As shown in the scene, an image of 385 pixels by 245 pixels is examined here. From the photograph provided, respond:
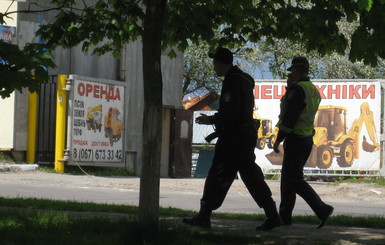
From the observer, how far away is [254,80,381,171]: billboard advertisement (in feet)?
81.5

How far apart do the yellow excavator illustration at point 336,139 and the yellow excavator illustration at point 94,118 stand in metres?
6.15

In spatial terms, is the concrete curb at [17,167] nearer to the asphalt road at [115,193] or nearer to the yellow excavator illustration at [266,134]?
the asphalt road at [115,193]

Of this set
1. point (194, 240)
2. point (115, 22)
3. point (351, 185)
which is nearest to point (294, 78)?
point (115, 22)

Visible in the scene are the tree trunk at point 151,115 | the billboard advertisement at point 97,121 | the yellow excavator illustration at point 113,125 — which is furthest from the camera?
the yellow excavator illustration at point 113,125

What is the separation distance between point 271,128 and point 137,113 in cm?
488

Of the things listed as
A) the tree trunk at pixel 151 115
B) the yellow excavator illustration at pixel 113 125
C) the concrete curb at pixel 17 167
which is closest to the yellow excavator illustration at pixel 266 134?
the yellow excavator illustration at pixel 113 125

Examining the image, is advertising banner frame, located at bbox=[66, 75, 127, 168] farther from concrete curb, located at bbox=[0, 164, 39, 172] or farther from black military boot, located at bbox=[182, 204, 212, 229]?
black military boot, located at bbox=[182, 204, 212, 229]

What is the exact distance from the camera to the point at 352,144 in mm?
25234

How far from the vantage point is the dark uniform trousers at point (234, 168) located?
8.82 meters

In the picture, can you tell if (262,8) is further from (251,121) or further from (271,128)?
(271,128)

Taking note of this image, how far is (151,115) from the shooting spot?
7781mm

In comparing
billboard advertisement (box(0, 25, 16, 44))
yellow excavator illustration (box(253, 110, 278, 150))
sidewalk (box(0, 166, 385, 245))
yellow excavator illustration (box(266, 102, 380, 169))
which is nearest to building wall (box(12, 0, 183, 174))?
billboard advertisement (box(0, 25, 16, 44))

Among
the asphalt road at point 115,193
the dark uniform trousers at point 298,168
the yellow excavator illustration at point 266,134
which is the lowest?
the asphalt road at point 115,193

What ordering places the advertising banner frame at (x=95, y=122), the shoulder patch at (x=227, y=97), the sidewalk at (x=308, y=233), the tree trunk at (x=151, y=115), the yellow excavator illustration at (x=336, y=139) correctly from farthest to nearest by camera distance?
the yellow excavator illustration at (x=336, y=139) < the advertising banner frame at (x=95, y=122) < the shoulder patch at (x=227, y=97) < the sidewalk at (x=308, y=233) < the tree trunk at (x=151, y=115)
